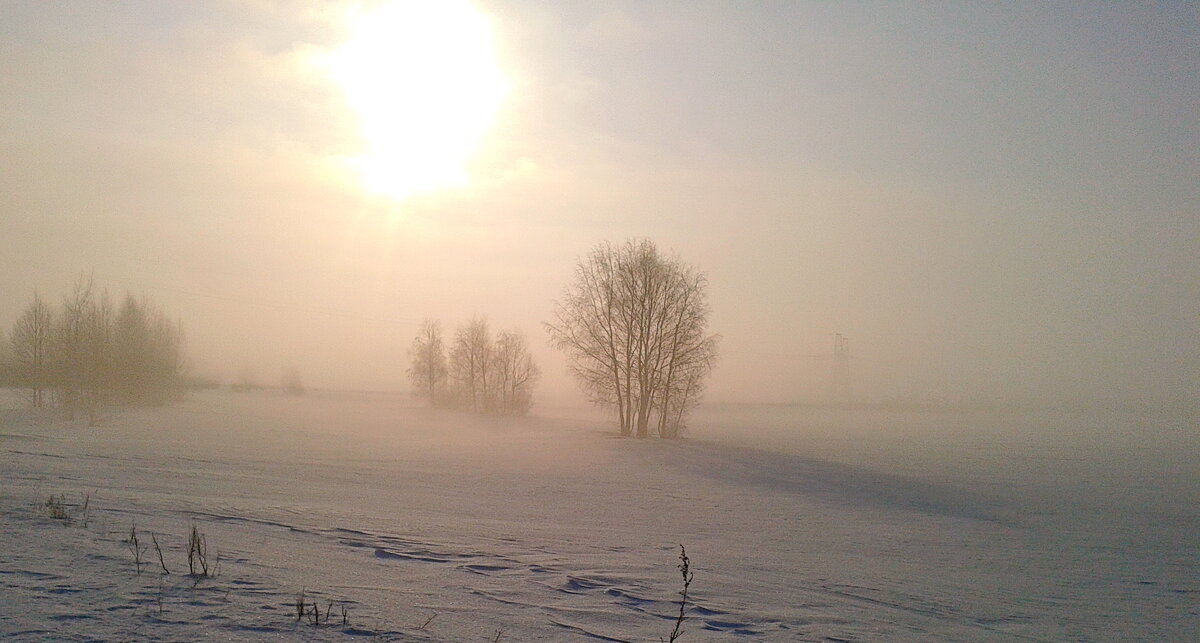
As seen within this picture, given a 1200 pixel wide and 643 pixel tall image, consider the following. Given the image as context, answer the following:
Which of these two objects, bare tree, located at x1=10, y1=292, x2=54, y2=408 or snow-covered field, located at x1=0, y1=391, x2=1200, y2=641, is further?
bare tree, located at x1=10, y1=292, x2=54, y2=408

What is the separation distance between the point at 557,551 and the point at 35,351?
5509cm

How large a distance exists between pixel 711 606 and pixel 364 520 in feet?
22.5

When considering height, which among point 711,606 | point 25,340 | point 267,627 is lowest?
point 711,606

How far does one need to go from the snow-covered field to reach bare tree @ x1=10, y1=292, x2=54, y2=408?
93.5 ft

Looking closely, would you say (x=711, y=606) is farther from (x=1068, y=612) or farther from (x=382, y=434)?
(x=382, y=434)

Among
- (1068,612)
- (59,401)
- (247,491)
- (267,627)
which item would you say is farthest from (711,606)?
(59,401)

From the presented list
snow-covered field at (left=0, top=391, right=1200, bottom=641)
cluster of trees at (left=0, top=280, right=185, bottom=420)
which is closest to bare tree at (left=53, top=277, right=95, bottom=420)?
cluster of trees at (left=0, top=280, right=185, bottom=420)

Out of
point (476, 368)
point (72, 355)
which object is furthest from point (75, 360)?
point (476, 368)

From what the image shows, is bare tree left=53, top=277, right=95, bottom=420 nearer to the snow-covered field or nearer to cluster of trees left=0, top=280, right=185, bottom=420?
cluster of trees left=0, top=280, right=185, bottom=420

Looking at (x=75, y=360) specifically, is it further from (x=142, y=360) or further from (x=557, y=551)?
(x=557, y=551)

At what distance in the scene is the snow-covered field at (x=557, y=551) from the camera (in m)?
6.32

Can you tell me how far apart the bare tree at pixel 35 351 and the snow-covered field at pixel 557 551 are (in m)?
28.5

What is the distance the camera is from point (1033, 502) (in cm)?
2297

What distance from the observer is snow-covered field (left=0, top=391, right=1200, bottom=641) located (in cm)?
632
